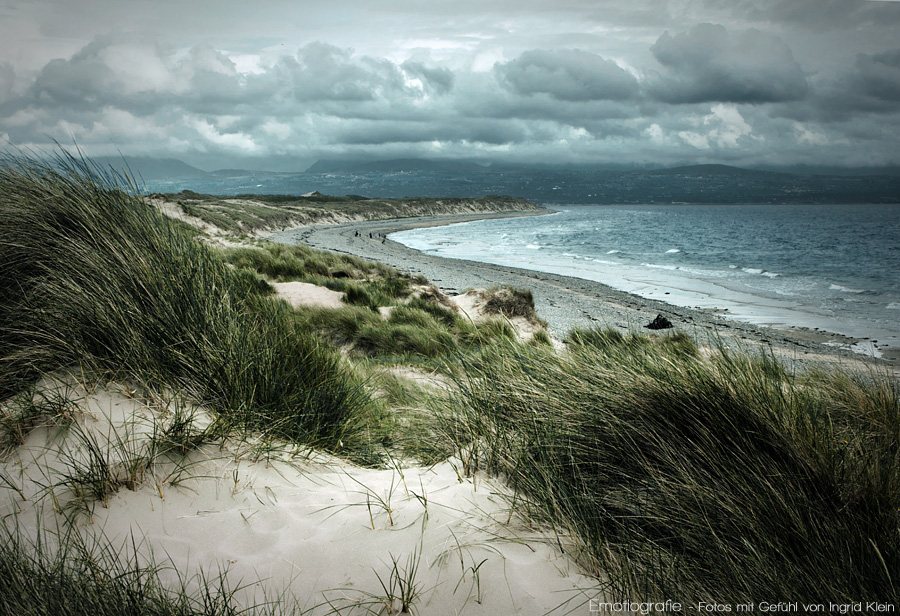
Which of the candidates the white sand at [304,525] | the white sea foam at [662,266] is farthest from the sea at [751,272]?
the white sand at [304,525]

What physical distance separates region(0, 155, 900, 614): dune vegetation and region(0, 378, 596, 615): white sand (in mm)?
86

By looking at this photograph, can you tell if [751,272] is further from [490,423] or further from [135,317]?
[135,317]

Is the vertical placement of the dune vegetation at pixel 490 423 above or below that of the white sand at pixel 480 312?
above

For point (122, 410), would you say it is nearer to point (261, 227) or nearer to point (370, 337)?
point (370, 337)

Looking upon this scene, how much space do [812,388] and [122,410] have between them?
4.38 metres

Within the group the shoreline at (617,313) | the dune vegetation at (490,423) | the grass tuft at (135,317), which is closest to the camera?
the dune vegetation at (490,423)

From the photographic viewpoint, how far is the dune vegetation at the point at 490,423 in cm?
159

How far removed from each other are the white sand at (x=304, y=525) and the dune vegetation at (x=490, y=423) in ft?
0.28

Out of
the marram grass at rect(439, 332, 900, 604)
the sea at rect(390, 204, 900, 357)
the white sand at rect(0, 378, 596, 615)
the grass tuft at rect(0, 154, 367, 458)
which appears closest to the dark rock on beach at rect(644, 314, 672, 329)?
the sea at rect(390, 204, 900, 357)

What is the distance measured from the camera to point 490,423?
2.74 m

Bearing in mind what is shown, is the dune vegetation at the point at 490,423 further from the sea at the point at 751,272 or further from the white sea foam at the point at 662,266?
the white sea foam at the point at 662,266

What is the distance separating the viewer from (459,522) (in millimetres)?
1980

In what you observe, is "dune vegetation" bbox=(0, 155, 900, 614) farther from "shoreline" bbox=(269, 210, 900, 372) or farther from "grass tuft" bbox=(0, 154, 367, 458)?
"shoreline" bbox=(269, 210, 900, 372)

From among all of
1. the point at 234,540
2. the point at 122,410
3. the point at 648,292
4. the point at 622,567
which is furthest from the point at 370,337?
the point at 648,292
